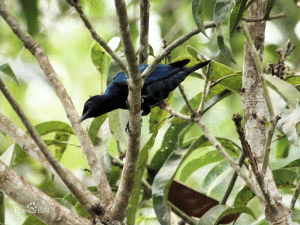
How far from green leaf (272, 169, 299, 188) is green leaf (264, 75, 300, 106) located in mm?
658

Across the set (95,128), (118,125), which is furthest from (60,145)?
(118,125)

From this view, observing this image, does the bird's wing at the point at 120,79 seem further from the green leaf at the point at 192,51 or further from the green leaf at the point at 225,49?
the green leaf at the point at 225,49

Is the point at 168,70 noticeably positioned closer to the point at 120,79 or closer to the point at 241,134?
the point at 120,79

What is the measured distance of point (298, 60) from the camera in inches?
239

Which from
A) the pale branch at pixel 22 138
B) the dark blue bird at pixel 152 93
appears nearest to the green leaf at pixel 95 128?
the dark blue bird at pixel 152 93

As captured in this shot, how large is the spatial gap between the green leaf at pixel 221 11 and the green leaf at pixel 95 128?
1824mm

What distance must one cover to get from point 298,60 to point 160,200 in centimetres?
373

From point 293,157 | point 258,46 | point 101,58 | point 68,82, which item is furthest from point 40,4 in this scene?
point 293,157

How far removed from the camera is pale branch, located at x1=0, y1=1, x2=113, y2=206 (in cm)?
312

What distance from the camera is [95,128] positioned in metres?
3.96

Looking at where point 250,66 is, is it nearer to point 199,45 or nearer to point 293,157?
point 293,157

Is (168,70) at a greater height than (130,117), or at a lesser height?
greater

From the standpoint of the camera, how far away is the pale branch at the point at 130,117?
6.81ft

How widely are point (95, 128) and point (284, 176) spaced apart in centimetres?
176
